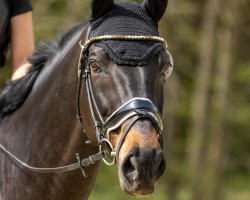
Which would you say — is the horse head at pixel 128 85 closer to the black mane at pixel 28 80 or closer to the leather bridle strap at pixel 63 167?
the leather bridle strap at pixel 63 167

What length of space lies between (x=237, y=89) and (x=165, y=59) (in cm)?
1683

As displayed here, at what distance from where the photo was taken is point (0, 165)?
15.6ft

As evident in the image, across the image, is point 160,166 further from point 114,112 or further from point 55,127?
point 55,127

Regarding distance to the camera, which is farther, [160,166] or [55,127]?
[55,127]

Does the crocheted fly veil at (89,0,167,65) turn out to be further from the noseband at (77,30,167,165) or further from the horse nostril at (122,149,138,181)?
the horse nostril at (122,149,138,181)

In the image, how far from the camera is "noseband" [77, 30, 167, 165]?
3.91 meters

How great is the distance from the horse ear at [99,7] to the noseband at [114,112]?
0.54ft

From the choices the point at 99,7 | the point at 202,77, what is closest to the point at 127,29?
the point at 99,7

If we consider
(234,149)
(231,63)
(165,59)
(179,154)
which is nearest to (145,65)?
(165,59)

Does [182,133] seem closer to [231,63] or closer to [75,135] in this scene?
[231,63]

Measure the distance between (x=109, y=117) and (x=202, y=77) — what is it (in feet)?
49.9

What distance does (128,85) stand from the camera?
400 cm

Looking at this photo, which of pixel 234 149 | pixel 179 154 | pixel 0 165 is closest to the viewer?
pixel 0 165

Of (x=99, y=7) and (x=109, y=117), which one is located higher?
(x=99, y=7)
